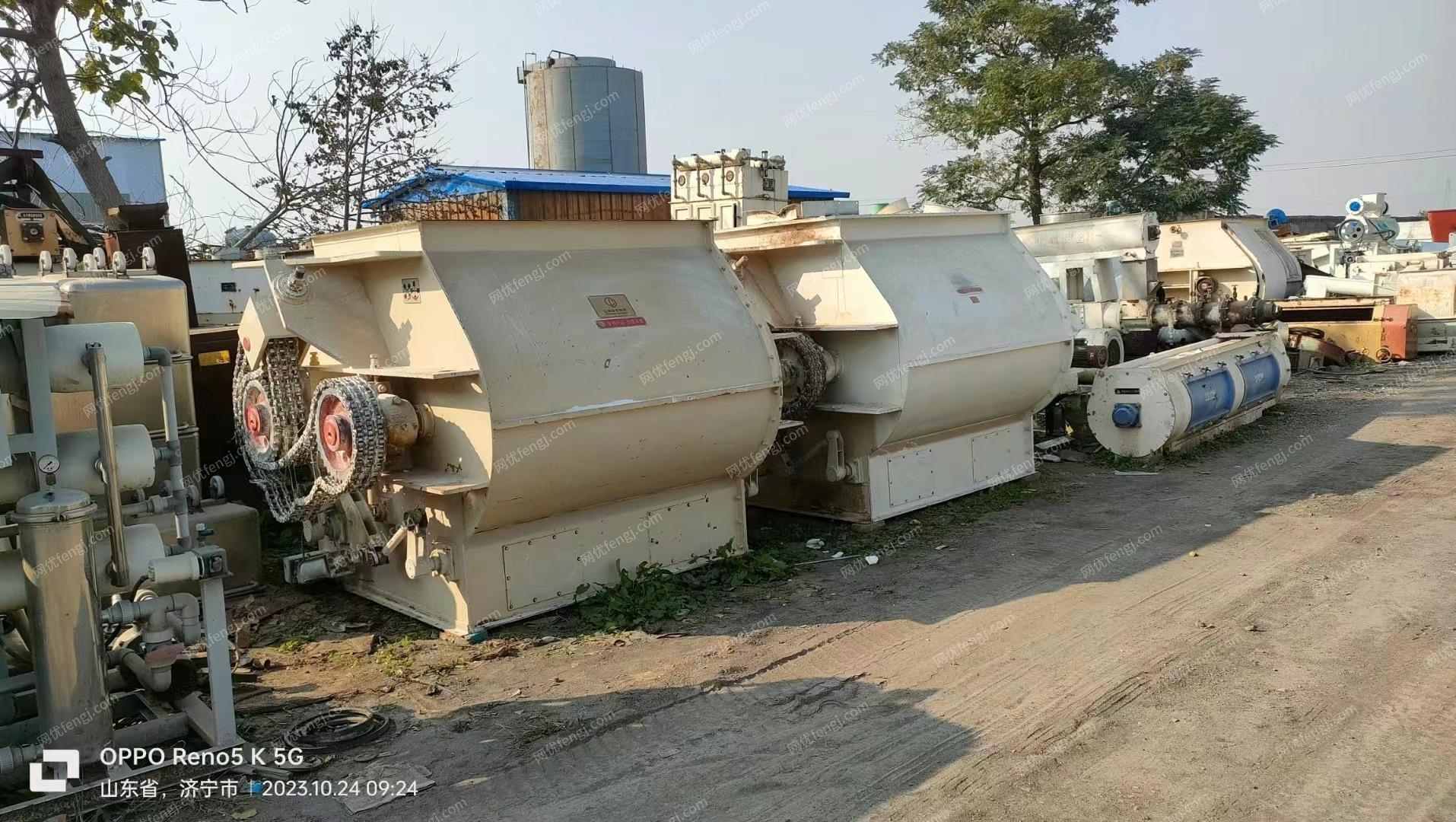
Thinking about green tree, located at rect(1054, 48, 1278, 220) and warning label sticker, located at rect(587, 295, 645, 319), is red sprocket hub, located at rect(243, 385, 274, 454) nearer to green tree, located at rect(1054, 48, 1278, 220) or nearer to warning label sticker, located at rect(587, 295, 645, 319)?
warning label sticker, located at rect(587, 295, 645, 319)

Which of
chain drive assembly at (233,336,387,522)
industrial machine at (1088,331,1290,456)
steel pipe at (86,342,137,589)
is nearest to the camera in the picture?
steel pipe at (86,342,137,589)

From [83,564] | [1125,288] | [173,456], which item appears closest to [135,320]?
[173,456]

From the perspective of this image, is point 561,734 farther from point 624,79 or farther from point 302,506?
point 624,79

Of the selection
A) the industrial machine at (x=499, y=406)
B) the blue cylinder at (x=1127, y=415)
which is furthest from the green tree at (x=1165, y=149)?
the industrial machine at (x=499, y=406)

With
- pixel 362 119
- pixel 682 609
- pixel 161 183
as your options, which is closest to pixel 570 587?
pixel 682 609

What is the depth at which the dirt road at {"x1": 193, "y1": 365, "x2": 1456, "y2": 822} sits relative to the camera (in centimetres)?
389

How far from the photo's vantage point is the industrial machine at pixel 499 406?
5.55 metres

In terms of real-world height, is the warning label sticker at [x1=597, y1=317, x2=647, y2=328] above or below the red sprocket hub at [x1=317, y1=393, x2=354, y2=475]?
above

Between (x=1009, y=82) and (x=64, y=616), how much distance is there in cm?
1801

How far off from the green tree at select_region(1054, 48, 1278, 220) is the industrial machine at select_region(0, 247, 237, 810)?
60.1 ft

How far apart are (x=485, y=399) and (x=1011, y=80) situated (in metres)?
16.1

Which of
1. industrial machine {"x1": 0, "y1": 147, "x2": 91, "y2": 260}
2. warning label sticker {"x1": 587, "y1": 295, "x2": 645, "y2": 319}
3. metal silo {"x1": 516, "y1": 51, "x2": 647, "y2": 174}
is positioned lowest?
warning label sticker {"x1": 587, "y1": 295, "x2": 645, "y2": 319}

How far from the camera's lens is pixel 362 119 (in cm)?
1291

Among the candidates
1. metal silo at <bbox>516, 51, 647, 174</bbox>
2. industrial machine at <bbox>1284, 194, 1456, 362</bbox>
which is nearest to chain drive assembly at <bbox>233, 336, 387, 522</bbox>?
industrial machine at <bbox>1284, 194, 1456, 362</bbox>
